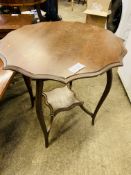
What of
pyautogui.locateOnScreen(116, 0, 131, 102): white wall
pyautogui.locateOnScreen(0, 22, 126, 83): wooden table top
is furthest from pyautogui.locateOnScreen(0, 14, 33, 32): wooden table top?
pyautogui.locateOnScreen(116, 0, 131, 102): white wall

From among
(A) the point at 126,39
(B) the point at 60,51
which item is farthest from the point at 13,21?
(A) the point at 126,39

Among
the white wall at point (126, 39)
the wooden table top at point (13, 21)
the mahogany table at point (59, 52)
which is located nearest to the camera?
the mahogany table at point (59, 52)

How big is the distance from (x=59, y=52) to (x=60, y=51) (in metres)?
0.01

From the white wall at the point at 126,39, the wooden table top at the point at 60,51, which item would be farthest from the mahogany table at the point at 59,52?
the white wall at the point at 126,39

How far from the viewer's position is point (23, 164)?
50.4 inches

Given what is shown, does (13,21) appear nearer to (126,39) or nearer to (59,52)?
(59,52)

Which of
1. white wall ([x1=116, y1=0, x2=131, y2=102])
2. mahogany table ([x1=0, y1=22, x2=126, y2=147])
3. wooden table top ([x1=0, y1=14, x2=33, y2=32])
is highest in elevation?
mahogany table ([x1=0, y1=22, x2=126, y2=147])

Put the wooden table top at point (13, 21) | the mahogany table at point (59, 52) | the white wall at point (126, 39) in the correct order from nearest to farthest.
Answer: the mahogany table at point (59, 52), the wooden table top at point (13, 21), the white wall at point (126, 39)

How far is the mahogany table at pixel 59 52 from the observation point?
885 millimetres

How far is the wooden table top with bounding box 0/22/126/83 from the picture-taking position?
889 millimetres

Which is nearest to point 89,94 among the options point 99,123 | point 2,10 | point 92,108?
point 92,108

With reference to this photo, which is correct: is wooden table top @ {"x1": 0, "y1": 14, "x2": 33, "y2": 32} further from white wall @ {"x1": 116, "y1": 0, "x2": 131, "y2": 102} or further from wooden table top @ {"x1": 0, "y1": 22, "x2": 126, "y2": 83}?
white wall @ {"x1": 116, "y1": 0, "x2": 131, "y2": 102}

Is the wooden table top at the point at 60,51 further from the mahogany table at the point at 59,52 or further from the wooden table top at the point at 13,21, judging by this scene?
the wooden table top at the point at 13,21

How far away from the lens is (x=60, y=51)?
103cm
